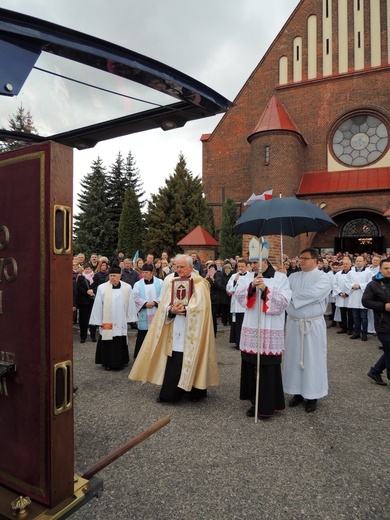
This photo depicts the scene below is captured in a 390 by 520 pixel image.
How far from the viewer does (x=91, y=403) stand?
511 centimetres

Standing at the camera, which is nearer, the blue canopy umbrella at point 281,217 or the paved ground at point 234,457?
Answer: the paved ground at point 234,457

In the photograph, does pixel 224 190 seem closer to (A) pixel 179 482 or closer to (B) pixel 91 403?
(B) pixel 91 403

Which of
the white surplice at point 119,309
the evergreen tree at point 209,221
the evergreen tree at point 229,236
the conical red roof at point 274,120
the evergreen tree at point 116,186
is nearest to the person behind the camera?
the white surplice at point 119,309

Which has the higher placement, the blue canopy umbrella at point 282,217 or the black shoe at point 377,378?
the blue canopy umbrella at point 282,217

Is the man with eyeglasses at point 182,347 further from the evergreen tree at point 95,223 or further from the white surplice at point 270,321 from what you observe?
the evergreen tree at point 95,223

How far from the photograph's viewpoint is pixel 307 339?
5004 mm

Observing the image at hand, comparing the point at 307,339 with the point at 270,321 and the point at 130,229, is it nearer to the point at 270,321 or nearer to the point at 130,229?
the point at 270,321

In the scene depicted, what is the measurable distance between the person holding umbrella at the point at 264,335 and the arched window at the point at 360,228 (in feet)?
62.7

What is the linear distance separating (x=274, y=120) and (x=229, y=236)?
6744 mm

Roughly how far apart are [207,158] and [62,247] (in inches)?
988

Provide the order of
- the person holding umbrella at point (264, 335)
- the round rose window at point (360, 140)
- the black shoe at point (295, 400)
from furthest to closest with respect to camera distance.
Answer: the round rose window at point (360, 140)
the black shoe at point (295, 400)
the person holding umbrella at point (264, 335)

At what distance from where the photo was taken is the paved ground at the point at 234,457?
2.89m

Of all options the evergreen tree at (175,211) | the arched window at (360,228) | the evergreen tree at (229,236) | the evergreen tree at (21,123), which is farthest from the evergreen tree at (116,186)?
the evergreen tree at (21,123)

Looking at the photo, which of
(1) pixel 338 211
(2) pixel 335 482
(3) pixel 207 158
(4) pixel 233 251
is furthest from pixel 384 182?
(2) pixel 335 482
